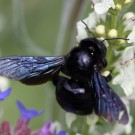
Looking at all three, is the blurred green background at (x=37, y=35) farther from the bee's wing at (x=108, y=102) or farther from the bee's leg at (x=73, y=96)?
the bee's wing at (x=108, y=102)

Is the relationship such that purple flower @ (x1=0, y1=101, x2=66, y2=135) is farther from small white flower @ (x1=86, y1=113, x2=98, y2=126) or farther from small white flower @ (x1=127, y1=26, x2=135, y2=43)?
small white flower @ (x1=127, y1=26, x2=135, y2=43)

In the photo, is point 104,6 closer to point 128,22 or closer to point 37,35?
point 128,22

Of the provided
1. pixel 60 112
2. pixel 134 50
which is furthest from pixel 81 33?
pixel 60 112

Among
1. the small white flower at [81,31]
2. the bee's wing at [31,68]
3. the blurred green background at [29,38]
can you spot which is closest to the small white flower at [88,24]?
the small white flower at [81,31]

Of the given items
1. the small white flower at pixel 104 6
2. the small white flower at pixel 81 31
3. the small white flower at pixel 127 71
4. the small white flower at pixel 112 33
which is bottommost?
the small white flower at pixel 127 71

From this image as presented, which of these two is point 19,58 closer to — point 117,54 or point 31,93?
point 117,54

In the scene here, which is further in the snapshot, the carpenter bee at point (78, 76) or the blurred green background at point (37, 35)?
the blurred green background at point (37, 35)

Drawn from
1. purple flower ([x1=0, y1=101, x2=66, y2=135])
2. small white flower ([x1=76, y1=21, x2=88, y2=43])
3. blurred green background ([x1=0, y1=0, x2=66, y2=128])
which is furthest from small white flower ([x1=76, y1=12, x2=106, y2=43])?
blurred green background ([x1=0, y1=0, x2=66, y2=128])
